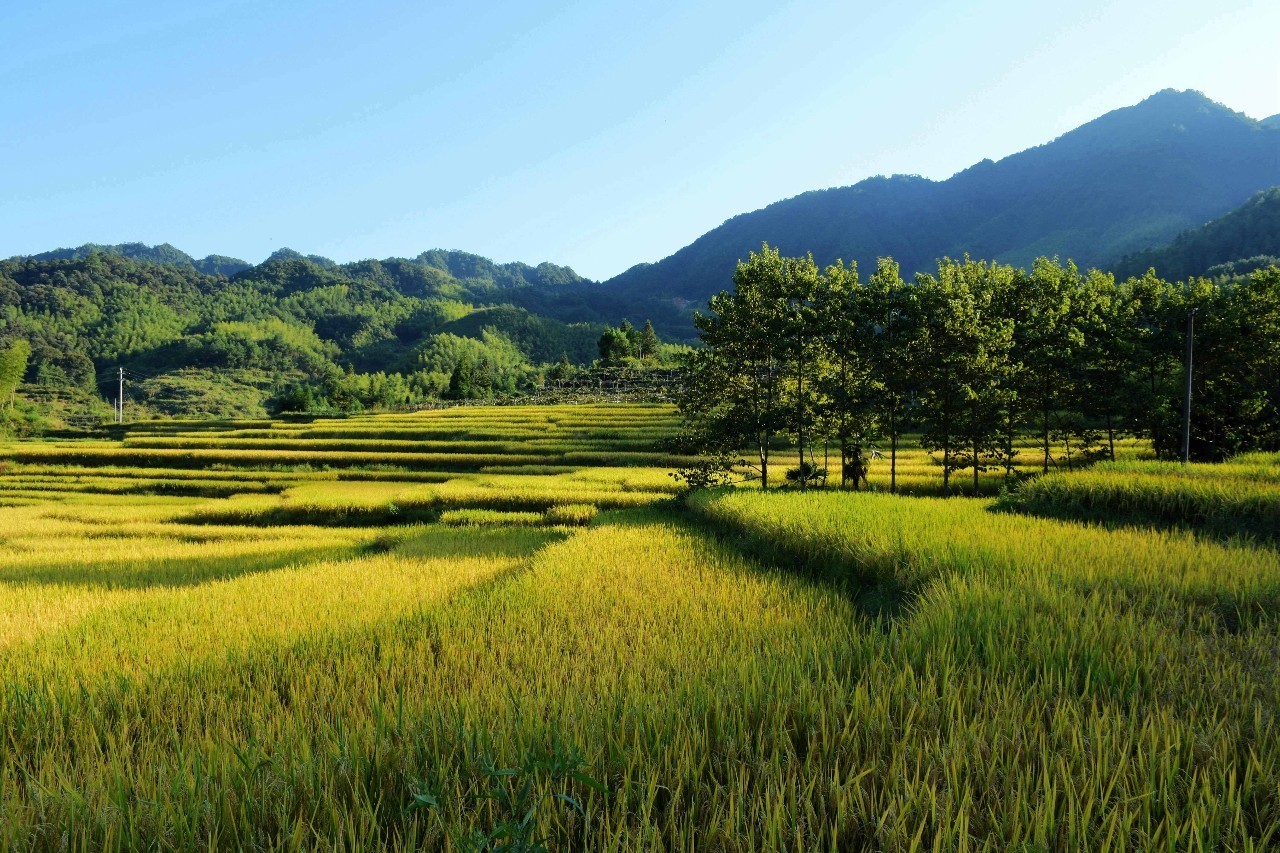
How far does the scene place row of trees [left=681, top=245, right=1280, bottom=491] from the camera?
67.2 ft

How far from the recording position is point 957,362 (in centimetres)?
2041

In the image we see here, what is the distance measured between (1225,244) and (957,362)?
413ft

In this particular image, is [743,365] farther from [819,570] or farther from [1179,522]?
[1179,522]

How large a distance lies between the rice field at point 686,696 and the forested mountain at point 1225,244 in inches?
4871

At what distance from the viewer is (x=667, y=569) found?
29.9ft

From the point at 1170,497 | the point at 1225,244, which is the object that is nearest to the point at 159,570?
the point at 1170,497

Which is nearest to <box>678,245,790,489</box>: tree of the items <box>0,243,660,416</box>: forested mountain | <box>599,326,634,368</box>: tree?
<box>599,326,634,368</box>: tree

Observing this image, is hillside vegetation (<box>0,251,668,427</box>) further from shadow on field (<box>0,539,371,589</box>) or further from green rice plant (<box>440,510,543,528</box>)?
shadow on field (<box>0,539,371,589</box>)

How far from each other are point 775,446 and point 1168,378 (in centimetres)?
2058

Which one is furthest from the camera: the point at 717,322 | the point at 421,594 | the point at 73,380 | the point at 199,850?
the point at 73,380

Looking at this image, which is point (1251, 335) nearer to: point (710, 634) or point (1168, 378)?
point (1168, 378)

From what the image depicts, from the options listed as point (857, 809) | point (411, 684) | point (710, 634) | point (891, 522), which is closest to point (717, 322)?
point (891, 522)

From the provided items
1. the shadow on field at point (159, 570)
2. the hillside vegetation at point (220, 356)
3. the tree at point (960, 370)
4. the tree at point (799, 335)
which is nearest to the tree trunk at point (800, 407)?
the tree at point (799, 335)

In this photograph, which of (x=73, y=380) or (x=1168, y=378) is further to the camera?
(x=73, y=380)
